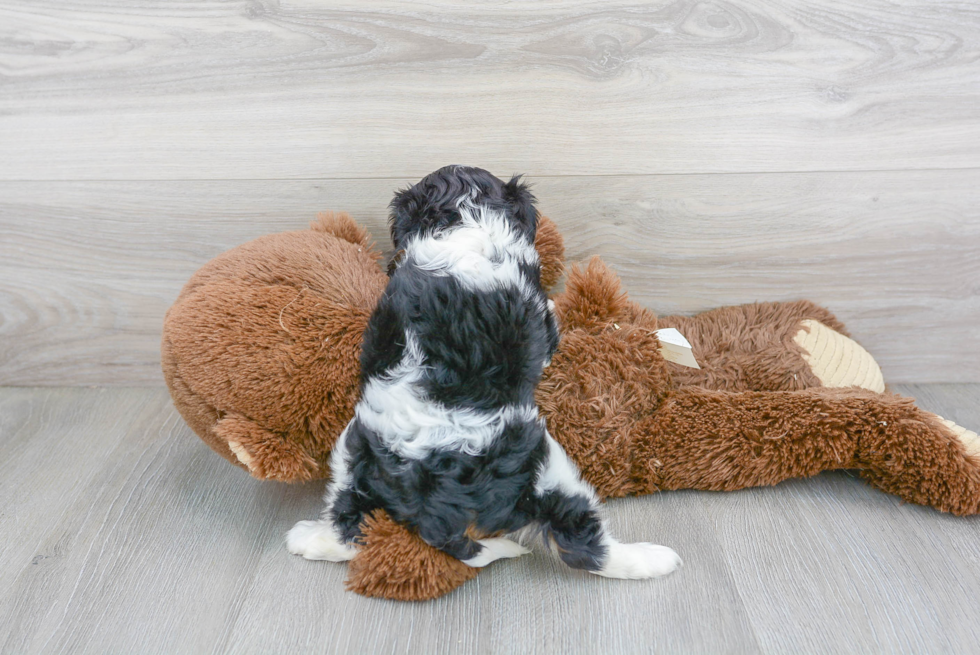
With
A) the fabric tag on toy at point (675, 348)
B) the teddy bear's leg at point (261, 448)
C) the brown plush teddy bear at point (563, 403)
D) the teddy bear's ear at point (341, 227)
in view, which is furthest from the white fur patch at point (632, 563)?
the teddy bear's ear at point (341, 227)

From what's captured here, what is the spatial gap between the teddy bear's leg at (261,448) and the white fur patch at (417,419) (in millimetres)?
123

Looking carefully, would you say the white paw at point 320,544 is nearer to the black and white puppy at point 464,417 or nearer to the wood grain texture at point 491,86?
the black and white puppy at point 464,417

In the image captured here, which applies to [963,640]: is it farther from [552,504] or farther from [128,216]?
[128,216]

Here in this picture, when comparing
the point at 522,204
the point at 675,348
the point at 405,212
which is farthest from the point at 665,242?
the point at 405,212

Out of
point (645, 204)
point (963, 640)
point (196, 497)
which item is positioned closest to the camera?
point (963, 640)

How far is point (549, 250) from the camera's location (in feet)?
2.85

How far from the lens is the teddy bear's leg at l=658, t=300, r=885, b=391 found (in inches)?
36.0

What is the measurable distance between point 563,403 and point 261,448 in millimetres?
351

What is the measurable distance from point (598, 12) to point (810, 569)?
730 millimetres

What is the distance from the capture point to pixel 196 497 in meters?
0.85

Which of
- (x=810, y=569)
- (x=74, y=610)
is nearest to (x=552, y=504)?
(x=810, y=569)

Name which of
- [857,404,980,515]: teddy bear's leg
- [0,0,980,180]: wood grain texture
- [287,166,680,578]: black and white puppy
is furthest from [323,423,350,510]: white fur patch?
[857,404,980,515]: teddy bear's leg

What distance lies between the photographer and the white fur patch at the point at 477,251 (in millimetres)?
676

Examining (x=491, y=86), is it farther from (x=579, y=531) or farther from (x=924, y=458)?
(x=924, y=458)
